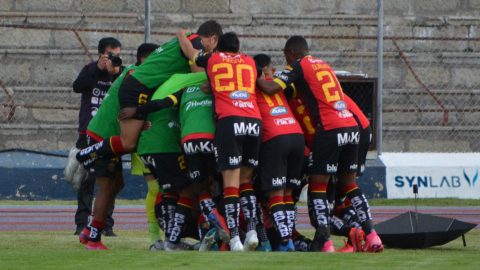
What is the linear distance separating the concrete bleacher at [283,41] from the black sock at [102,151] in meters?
5.66

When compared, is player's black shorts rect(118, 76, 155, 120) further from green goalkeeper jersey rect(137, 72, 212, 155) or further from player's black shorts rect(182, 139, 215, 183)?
player's black shorts rect(182, 139, 215, 183)

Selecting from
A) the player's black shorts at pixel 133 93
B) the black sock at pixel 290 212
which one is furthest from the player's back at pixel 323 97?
the player's black shorts at pixel 133 93

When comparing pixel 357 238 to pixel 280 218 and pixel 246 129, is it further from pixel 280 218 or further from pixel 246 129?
pixel 246 129

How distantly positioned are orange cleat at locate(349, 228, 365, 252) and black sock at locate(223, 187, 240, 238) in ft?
2.91

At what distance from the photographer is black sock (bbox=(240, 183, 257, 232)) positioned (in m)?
4.71

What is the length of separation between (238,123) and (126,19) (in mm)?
8211

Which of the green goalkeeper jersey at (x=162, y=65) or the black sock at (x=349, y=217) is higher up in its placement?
the green goalkeeper jersey at (x=162, y=65)

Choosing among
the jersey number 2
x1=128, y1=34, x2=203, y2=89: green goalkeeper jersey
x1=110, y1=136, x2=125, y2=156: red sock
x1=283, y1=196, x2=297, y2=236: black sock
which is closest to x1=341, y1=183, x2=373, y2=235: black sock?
x1=283, y1=196, x2=297, y2=236: black sock

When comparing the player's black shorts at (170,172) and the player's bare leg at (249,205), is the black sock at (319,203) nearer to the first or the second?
the player's bare leg at (249,205)

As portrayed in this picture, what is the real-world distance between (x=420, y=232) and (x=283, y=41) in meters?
7.43

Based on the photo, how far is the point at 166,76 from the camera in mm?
5477

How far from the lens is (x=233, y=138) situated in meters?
4.69

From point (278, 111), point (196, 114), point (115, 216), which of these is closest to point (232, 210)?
point (196, 114)

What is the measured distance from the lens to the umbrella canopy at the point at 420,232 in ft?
16.8
